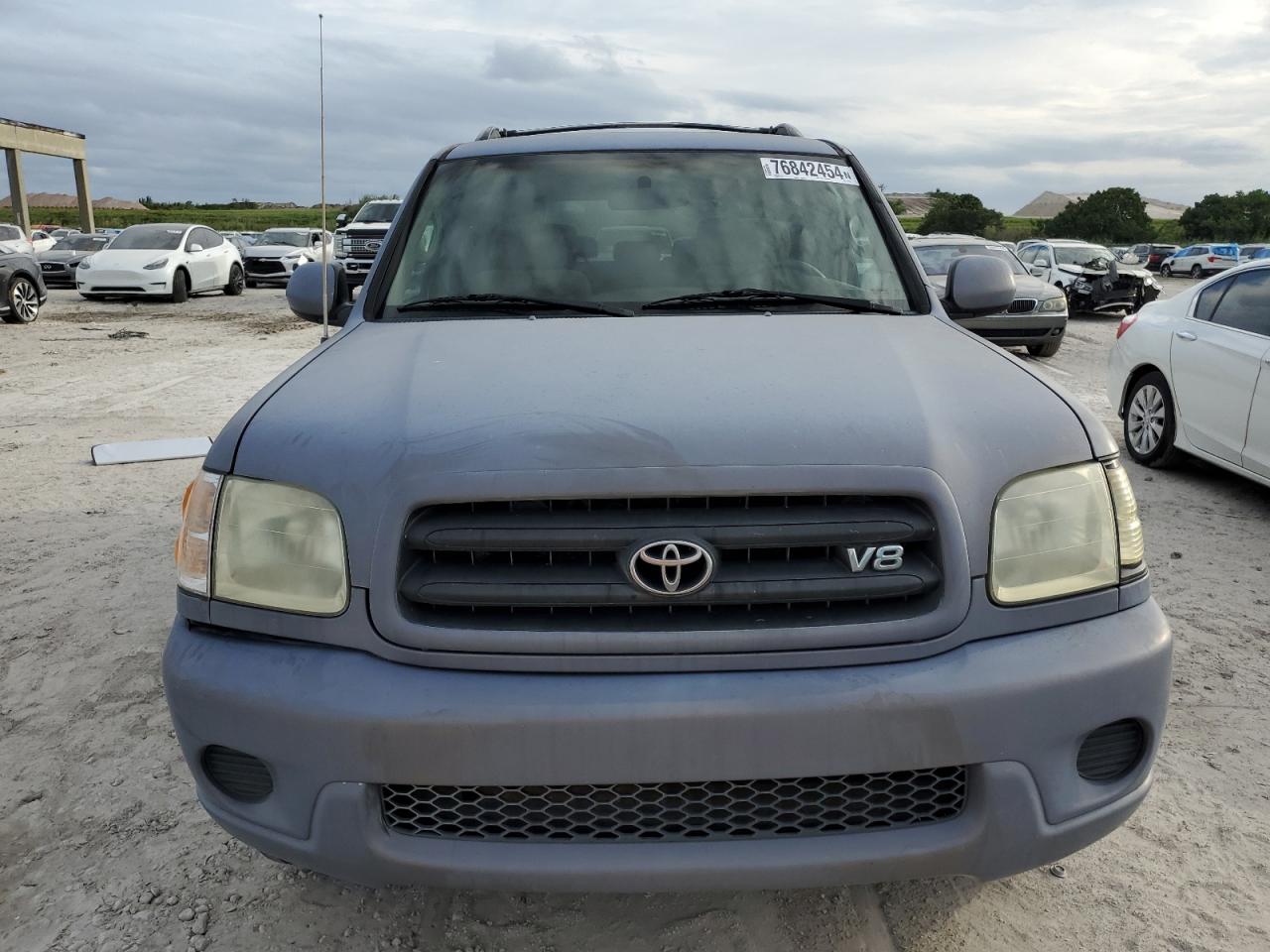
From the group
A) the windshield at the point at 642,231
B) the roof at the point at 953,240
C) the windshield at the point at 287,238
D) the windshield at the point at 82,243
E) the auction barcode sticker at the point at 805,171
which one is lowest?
the windshield at the point at 82,243

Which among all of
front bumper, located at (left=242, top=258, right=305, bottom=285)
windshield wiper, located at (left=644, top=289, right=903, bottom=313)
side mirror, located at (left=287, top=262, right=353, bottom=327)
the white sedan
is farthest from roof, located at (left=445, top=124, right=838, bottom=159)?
front bumper, located at (left=242, top=258, right=305, bottom=285)

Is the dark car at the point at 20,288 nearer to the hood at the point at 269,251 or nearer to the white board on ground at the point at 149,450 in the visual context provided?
the white board on ground at the point at 149,450

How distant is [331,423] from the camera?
206cm

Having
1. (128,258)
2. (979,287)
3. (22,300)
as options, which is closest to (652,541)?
(979,287)

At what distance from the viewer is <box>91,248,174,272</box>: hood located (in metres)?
19.5

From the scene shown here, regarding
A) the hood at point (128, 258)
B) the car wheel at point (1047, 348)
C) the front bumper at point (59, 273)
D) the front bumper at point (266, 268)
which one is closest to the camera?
the car wheel at point (1047, 348)

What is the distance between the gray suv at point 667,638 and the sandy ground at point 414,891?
0.52 meters

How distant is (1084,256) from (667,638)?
2117cm

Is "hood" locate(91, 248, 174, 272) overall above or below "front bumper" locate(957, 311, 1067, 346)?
below

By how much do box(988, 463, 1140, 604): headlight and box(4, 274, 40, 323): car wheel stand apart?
55.4 feet

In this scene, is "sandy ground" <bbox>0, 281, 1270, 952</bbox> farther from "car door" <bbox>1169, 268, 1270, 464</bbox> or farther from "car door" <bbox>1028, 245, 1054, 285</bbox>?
"car door" <bbox>1028, 245, 1054, 285</bbox>

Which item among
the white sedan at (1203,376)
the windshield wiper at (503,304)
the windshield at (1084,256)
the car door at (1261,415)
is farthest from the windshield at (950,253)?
the windshield wiper at (503,304)

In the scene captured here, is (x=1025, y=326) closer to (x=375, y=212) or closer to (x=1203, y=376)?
(x=1203, y=376)

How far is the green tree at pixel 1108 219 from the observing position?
7556cm
